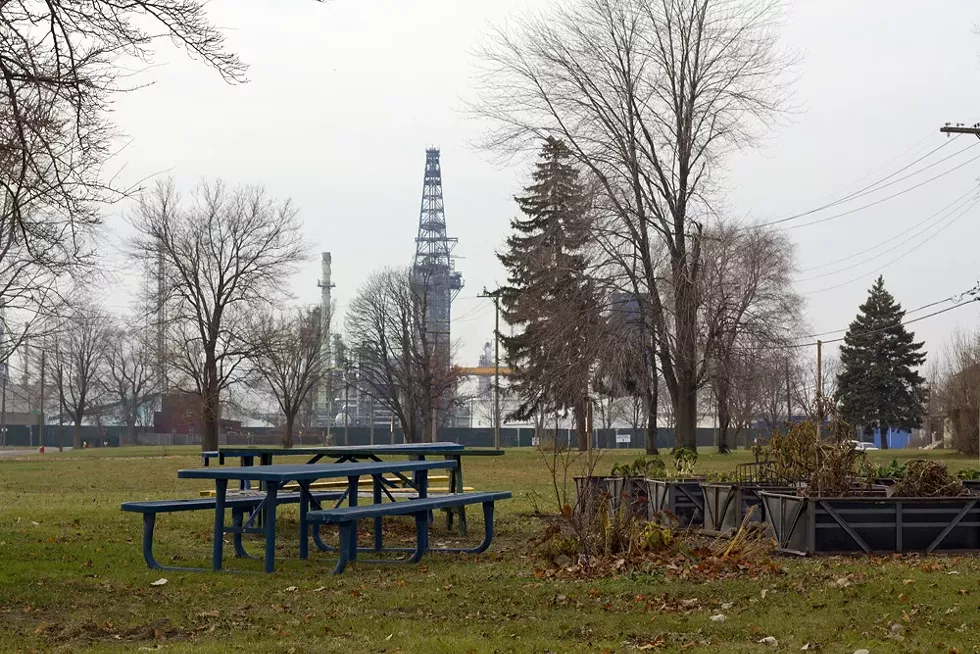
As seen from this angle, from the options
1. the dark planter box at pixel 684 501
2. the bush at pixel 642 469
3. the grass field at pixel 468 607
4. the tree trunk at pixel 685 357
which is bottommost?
the grass field at pixel 468 607

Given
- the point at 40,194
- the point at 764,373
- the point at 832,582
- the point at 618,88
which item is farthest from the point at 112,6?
the point at 764,373

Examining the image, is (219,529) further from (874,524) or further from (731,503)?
(874,524)

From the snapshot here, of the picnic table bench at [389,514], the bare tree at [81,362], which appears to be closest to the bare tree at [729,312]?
the picnic table bench at [389,514]

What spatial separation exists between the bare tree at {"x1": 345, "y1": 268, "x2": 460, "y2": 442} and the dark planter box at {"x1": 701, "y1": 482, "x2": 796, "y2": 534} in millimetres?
55633

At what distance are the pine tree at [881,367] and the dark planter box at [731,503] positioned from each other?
2311 inches

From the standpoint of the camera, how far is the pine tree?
69.3 m

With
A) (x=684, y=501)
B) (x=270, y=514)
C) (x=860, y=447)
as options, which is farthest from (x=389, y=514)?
(x=860, y=447)

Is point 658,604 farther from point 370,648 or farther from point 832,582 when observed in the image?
point 370,648

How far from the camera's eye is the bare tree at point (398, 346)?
6994 centimetres

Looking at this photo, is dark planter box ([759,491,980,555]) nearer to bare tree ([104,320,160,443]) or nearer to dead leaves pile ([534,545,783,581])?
dead leaves pile ([534,545,783,581])

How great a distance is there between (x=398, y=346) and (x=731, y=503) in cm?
6081

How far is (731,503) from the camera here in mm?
12805

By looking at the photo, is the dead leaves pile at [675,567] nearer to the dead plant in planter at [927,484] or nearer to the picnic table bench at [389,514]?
the picnic table bench at [389,514]

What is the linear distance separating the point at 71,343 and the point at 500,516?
76985mm
